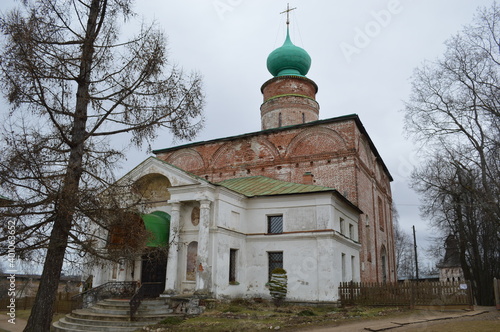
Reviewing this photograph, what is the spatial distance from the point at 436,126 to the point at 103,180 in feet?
47.8

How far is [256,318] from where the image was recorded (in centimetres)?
1330

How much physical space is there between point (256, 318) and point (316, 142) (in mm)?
12186

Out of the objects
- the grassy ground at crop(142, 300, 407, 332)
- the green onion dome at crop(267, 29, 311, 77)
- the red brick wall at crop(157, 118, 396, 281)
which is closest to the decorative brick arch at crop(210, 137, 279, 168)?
the red brick wall at crop(157, 118, 396, 281)

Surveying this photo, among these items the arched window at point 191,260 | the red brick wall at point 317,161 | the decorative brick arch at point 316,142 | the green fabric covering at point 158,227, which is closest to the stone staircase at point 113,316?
the arched window at point 191,260

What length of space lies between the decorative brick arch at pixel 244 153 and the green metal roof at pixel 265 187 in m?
1.69

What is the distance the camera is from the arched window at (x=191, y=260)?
17.1 metres

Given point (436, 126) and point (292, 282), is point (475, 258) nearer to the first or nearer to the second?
point (436, 126)

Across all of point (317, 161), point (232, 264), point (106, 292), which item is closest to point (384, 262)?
point (317, 161)

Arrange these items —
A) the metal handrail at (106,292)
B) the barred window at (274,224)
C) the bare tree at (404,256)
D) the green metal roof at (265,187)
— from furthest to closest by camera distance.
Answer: the bare tree at (404,256), the green metal roof at (265,187), the barred window at (274,224), the metal handrail at (106,292)

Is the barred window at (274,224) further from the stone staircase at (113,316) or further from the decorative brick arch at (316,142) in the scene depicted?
the stone staircase at (113,316)

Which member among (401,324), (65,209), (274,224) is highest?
(274,224)

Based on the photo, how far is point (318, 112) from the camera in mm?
28672

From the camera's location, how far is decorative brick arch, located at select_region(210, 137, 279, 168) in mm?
24281

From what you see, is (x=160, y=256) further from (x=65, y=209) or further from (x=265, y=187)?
(x=65, y=209)
